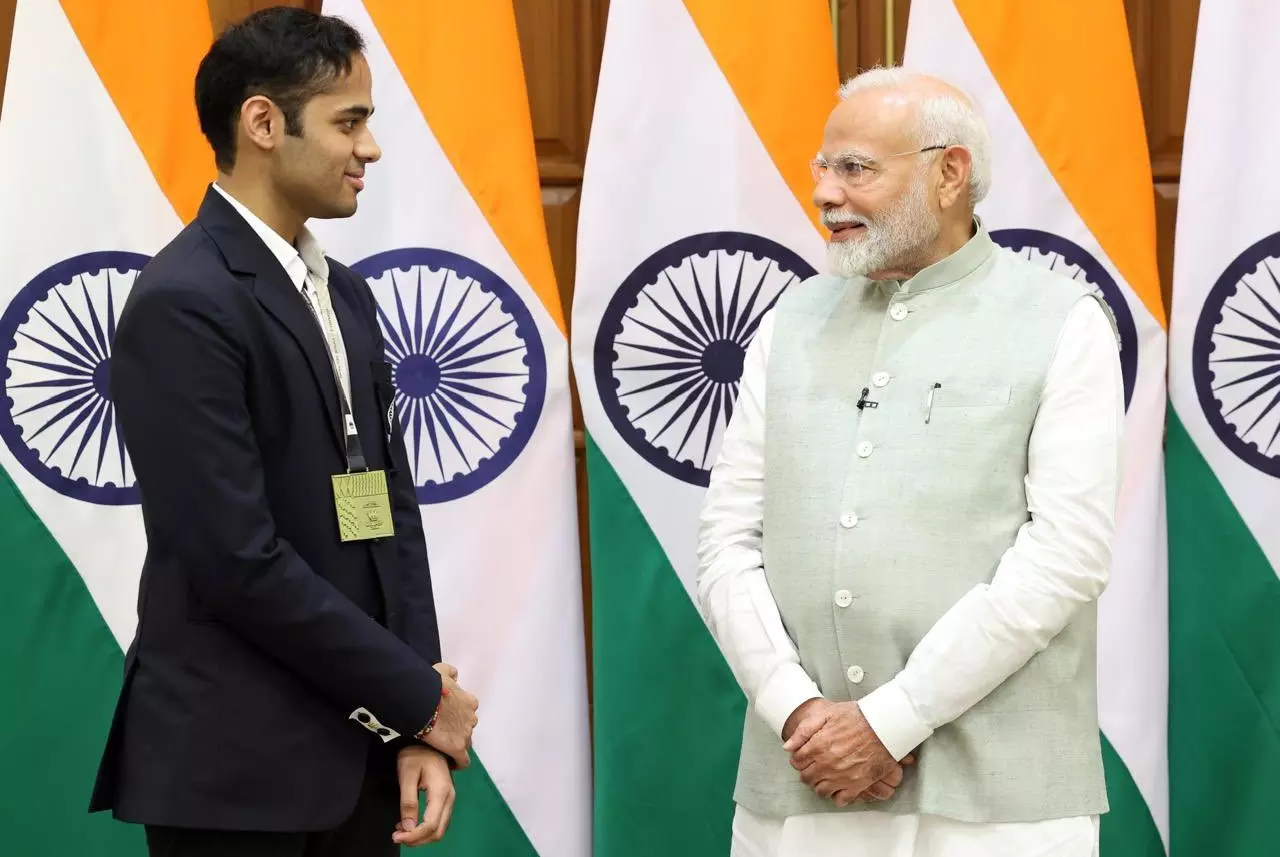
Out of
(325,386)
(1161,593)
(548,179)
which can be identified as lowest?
(1161,593)

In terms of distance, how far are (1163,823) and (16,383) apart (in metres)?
2.03

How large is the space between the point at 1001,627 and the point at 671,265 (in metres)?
0.99

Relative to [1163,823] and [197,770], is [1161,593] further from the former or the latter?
[197,770]

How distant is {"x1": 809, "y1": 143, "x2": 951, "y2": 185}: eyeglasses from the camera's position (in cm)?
185

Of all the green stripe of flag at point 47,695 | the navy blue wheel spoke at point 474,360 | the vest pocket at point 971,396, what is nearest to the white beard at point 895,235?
the vest pocket at point 971,396

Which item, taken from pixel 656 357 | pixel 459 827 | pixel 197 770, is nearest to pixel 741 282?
pixel 656 357

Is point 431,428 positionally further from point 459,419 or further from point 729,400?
point 729,400

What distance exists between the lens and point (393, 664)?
1.51m

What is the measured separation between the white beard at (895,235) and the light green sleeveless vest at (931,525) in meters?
0.04

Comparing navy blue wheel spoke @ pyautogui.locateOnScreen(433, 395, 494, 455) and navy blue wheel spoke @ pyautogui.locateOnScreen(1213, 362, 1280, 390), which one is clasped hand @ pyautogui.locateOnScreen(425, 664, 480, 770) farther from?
navy blue wheel spoke @ pyautogui.locateOnScreen(1213, 362, 1280, 390)

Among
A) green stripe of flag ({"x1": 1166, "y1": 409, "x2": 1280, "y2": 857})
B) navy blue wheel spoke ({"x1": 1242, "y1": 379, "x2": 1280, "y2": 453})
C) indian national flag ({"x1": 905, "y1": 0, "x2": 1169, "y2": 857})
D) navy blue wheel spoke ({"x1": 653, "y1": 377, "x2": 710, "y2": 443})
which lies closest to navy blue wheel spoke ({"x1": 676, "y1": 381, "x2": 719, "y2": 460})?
navy blue wheel spoke ({"x1": 653, "y1": 377, "x2": 710, "y2": 443})

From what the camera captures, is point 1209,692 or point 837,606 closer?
point 837,606

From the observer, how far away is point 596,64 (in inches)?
108

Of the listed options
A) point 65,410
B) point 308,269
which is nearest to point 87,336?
point 65,410
